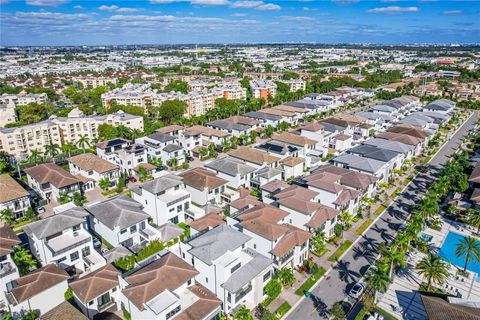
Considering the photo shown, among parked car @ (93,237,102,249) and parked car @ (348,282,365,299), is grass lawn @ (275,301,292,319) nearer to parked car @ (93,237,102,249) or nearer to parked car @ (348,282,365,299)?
parked car @ (348,282,365,299)

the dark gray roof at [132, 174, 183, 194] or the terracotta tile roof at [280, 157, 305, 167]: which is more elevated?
the dark gray roof at [132, 174, 183, 194]

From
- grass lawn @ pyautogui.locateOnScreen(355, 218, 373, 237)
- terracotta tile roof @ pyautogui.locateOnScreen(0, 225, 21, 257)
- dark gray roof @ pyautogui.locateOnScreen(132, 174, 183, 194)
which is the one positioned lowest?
grass lawn @ pyautogui.locateOnScreen(355, 218, 373, 237)

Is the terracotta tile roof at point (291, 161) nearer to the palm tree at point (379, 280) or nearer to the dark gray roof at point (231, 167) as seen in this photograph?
the dark gray roof at point (231, 167)

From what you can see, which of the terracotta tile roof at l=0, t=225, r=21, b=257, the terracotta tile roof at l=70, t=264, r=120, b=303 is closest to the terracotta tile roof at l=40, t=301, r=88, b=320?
the terracotta tile roof at l=70, t=264, r=120, b=303

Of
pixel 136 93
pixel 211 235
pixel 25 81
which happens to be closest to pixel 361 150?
pixel 211 235

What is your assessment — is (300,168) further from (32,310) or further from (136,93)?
(136,93)

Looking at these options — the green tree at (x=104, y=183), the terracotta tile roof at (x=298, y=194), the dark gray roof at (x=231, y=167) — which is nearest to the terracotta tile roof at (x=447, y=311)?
the terracotta tile roof at (x=298, y=194)

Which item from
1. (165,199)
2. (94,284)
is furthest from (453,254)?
(94,284)
